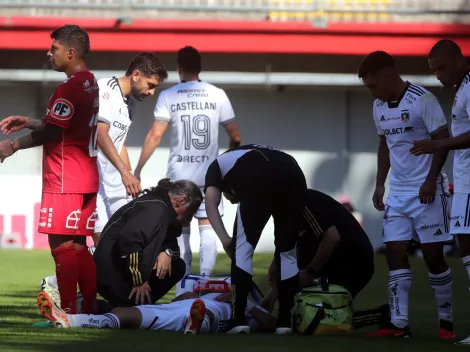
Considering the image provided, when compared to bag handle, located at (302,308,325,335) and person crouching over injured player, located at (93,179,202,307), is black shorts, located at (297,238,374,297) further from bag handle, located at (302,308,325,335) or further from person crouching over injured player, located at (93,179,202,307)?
person crouching over injured player, located at (93,179,202,307)

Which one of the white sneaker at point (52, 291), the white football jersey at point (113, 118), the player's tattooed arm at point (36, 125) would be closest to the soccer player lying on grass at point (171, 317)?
the white sneaker at point (52, 291)

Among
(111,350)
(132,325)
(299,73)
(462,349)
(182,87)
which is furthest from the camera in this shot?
(299,73)

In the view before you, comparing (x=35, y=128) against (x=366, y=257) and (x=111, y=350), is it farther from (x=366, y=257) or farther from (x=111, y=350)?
(x=366, y=257)

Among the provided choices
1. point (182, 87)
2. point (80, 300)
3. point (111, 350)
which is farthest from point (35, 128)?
point (182, 87)

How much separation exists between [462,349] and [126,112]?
4323mm

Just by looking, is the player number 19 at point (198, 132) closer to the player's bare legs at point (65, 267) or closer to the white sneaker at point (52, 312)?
the player's bare legs at point (65, 267)

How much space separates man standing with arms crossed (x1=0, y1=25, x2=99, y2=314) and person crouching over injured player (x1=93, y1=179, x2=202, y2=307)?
0.45 meters

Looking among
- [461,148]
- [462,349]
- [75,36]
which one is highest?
[75,36]

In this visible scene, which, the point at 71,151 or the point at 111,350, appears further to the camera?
the point at 71,151

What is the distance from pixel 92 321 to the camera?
7.71m

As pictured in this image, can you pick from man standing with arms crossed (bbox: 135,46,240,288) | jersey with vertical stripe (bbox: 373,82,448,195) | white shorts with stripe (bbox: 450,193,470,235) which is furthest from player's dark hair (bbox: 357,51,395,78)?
man standing with arms crossed (bbox: 135,46,240,288)

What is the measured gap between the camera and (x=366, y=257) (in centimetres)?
905

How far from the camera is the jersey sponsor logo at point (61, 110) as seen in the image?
7879 mm

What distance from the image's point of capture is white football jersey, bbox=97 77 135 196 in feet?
33.3
